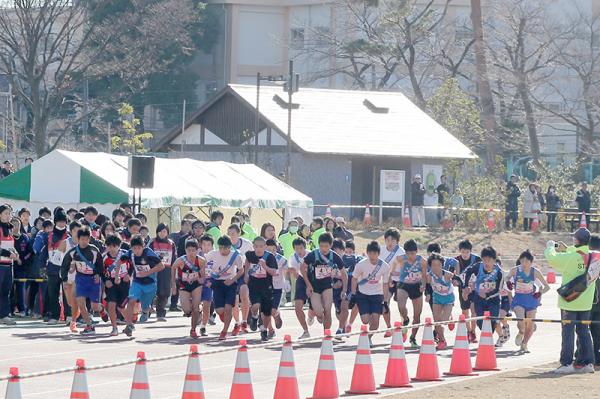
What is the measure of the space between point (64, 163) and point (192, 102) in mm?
44541

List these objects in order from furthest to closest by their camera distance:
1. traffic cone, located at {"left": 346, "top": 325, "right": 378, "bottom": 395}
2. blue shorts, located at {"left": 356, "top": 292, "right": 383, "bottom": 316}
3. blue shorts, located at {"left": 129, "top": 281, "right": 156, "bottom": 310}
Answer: blue shorts, located at {"left": 129, "top": 281, "right": 156, "bottom": 310} < blue shorts, located at {"left": 356, "top": 292, "right": 383, "bottom": 316} < traffic cone, located at {"left": 346, "top": 325, "right": 378, "bottom": 395}

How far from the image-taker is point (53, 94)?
1981 inches

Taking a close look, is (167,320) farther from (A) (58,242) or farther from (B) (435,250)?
(B) (435,250)

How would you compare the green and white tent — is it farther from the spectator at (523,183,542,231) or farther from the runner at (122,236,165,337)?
the spectator at (523,183,542,231)

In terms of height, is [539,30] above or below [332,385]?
above

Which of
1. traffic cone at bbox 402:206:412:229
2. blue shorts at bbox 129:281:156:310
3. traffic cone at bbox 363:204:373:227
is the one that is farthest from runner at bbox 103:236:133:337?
traffic cone at bbox 402:206:412:229

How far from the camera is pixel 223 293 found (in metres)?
22.2

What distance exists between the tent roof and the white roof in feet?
50.0

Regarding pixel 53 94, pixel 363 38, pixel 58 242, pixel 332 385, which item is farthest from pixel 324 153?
pixel 332 385

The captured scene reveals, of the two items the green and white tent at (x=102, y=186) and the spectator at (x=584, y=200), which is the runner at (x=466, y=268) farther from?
the spectator at (x=584, y=200)

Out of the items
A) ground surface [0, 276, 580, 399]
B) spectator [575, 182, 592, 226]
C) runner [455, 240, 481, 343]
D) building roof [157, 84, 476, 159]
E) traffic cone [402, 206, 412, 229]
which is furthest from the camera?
building roof [157, 84, 476, 159]

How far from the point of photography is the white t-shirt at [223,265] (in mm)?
22078

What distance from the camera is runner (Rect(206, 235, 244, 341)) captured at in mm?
22062

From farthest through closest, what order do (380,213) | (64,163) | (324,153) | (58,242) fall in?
(324,153) < (380,213) < (64,163) < (58,242)
